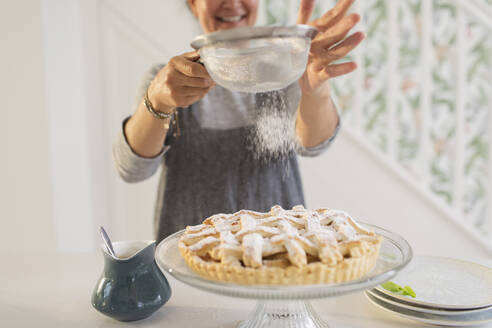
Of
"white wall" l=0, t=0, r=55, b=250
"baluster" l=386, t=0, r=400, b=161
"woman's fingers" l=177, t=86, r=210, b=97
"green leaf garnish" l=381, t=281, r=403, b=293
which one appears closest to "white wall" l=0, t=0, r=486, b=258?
"white wall" l=0, t=0, r=55, b=250

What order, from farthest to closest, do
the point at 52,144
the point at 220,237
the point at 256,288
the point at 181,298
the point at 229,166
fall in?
the point at 52,144 → the point at 229,166 → the point at 181,298 → the point at 220,237 → the point at 256,288

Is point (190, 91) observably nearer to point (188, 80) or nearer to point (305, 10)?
point (188, 80)

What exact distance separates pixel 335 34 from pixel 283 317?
0.44 meters

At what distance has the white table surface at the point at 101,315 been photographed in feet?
2.08

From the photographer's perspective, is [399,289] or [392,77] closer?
[399,289]

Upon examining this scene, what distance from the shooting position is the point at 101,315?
66 centimetres

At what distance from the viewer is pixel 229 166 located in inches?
46.9

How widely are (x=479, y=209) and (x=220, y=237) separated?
62.6 inches

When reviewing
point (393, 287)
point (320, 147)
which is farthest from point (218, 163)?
point (393, 287)

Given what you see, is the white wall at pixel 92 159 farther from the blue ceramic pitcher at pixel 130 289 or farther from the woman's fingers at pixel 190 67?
the blue ceramic pitcher at pixel 130 289

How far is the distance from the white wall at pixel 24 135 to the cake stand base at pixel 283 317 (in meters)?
1.39

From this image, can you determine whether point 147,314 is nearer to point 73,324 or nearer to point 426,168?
point 73,324

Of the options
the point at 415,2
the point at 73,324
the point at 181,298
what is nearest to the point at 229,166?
the point at 181,298

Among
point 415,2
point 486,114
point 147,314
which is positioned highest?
point 415,2
